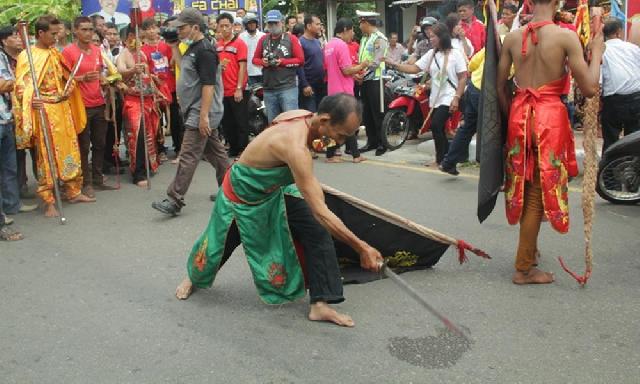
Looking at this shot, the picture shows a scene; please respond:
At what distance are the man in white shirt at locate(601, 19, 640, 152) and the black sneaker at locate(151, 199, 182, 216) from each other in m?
3.91

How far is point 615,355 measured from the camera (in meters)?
3.17

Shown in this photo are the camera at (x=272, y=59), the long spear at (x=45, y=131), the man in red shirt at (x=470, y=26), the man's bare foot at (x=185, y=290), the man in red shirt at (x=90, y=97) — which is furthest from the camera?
the man in red shirt at (x=470, y=26)

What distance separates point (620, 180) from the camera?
5793 mm

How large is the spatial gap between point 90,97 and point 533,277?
15.8ft

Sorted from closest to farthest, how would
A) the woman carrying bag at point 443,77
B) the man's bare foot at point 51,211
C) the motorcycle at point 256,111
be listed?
the man's bare foot at point 51,211 → the woman carrying bag at point 443,77 → the motorcycle at point 256,111

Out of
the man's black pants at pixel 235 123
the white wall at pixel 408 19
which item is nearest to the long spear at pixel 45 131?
the man's black pants at pixel 235 123

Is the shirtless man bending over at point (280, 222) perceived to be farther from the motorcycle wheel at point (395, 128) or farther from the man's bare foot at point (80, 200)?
the motorcycle wheel at point (395, 128)

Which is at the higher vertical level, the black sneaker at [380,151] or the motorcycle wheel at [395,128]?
the motorcycle wheel at [395,128]

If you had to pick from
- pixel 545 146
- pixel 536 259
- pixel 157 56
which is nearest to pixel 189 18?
pixel 157 56

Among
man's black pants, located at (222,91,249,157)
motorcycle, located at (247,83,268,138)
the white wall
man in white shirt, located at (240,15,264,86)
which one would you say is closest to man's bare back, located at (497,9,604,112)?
man's black pants, located at (222,91,249,157)

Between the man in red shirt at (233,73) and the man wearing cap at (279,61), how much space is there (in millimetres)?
340

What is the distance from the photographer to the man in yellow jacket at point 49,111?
6.03m

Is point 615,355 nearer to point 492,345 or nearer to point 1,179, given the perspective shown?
point 492,345

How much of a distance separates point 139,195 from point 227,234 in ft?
11.3
